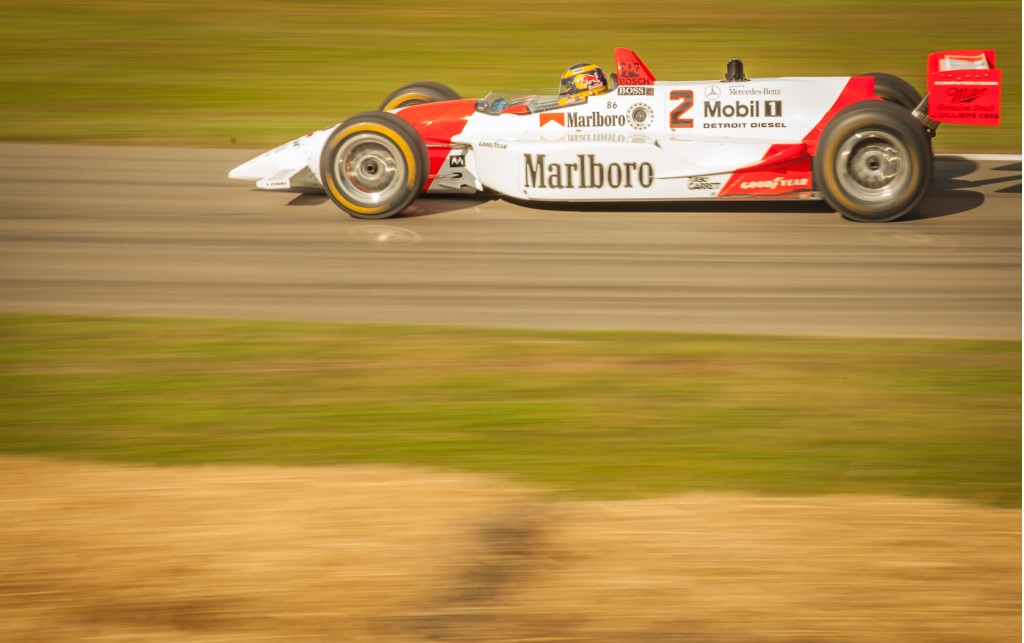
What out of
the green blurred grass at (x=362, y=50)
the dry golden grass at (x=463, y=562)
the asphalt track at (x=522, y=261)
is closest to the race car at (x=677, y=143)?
the asphalt track at (x=522, y=261)

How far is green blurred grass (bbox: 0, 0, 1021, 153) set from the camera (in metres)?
14.1

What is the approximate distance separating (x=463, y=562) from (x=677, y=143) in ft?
16.8

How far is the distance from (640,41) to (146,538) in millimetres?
15180

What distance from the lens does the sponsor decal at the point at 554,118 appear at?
9.29 meters

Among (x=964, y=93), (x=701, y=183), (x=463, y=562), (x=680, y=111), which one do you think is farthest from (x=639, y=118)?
(x=463, y=562)

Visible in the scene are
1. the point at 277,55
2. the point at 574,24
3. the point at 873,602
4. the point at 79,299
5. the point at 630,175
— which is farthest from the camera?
the point at 574,24

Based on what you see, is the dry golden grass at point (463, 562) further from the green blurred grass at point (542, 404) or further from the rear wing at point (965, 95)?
the rear wing at point (965, 95)

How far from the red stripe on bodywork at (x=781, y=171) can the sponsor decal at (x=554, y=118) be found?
1.39 meters

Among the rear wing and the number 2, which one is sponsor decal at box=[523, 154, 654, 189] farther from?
the rear wing

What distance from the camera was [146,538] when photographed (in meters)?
5.09

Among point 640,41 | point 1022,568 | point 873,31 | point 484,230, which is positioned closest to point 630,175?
point 484,230

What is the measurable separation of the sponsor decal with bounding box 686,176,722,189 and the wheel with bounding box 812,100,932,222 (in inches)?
31.0

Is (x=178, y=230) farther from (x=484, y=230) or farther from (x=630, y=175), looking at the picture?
(x=630, y=175)

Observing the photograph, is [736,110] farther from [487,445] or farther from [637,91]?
[487,445]
